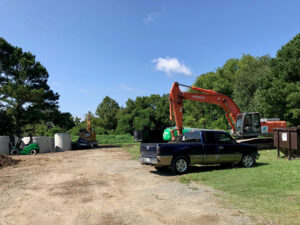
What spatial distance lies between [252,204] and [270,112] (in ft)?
90.7

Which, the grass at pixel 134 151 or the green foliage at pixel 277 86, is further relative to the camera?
the green foliage at pixel 277 86

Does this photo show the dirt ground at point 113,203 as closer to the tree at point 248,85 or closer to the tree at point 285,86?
the tree at point 285,86

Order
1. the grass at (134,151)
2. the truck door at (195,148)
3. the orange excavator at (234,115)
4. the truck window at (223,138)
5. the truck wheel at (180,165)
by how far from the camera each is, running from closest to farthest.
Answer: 1. the truck wheel at (180,165)
2. the truck door at (195,148)
3. the truck window at (223,138)
4. the orange excavator at (234,115)
5. the grass at (134,151)

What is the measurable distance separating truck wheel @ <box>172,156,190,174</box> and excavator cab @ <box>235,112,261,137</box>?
10.4m

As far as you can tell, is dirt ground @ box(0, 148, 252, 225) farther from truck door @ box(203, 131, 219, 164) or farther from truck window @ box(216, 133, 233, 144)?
truck window @ box(216, 133, 233, 144)

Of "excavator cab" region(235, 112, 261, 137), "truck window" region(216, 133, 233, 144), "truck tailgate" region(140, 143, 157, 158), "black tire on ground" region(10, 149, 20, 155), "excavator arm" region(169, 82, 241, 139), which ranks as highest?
"excavator arm" region(169, 82, 241, 139)

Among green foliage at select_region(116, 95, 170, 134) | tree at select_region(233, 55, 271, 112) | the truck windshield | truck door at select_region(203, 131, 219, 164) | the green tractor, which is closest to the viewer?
truck door at select_region(203, 131, 219, 164)

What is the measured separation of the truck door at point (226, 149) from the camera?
11333 millimetres

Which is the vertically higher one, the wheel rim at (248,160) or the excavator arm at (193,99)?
the excavator arm at (193,99)

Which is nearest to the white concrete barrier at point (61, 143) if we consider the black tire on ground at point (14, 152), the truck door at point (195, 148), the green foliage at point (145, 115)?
the black tire on ground at point (14, 152)

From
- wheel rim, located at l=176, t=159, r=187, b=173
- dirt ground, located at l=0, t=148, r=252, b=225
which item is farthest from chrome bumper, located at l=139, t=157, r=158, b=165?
wheel rim, located at l=176, t=159, r=187, b=173

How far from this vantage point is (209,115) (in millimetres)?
62750

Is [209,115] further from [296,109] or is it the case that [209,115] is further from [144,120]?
[296,109]

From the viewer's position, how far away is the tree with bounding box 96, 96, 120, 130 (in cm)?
8356
